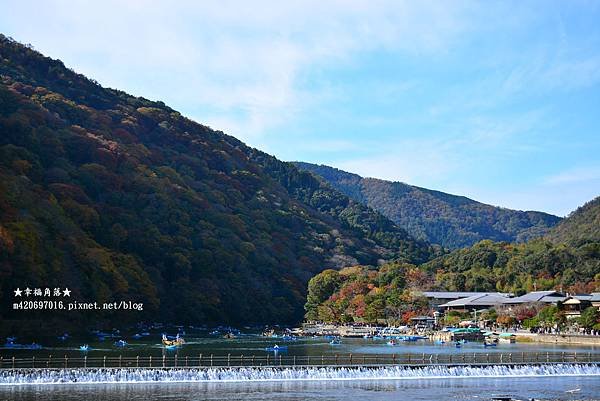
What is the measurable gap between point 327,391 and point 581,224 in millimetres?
125986

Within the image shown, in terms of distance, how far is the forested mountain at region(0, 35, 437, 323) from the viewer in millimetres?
73188

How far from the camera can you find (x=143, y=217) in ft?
327

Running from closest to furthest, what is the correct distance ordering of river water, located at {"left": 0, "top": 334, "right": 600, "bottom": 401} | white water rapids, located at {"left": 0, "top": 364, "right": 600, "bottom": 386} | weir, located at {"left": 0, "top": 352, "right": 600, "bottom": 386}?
river water, located at {"left": 0, "top": 334, "right": 600, "bottom": 401} → white water rapids, located at {"left": 0, "top": 364, "right": 600, "bottom": 386} → weir, located at {"left": 0, "top": 352, "right": 600, "bottom": 386}

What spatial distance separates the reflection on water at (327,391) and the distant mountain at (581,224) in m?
91.9

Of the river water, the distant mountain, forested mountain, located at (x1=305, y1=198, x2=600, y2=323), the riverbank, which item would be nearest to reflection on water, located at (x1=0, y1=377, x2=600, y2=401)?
the river water

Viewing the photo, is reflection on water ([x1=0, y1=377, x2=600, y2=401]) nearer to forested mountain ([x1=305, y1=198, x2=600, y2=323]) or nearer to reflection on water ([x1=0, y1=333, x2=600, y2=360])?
reflection on water ([x1=0, y1=333, x2=600, y2=360])

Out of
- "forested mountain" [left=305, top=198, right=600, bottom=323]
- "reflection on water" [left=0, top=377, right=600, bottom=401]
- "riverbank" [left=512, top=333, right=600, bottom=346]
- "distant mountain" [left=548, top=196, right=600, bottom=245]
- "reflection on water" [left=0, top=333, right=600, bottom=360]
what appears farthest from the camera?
"distant mountain" [left=548, top=196, right=600, bottom=245]

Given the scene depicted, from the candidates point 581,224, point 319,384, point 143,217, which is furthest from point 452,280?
point 319,384

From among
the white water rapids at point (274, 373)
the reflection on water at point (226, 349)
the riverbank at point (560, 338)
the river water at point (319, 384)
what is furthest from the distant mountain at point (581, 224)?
the river water at point (319, 384)

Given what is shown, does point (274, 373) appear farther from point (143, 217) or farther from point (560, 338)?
point (143, 217)

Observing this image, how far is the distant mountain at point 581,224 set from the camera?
129 m

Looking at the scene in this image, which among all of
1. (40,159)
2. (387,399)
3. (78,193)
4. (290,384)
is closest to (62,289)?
(78,193)

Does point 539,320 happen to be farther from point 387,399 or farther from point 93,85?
point 93,85

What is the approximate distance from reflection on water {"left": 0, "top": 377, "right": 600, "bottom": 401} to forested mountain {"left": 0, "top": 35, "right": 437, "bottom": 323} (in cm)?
3267
